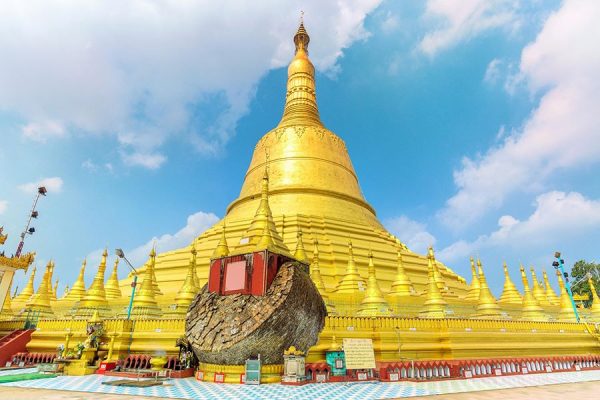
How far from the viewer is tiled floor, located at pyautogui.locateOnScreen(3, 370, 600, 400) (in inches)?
288

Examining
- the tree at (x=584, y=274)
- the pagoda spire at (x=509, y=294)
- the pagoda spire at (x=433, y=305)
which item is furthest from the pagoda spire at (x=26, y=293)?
the tree at (x=584, y=274)

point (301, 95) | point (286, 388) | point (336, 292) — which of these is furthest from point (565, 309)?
point (301, 95)

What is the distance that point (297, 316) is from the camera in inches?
353

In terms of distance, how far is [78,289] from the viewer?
17406 mm

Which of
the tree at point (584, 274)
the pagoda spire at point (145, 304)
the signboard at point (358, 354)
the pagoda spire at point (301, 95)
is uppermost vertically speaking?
the pagoda spire at point (301, 95)

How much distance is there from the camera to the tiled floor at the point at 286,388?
7312 mm

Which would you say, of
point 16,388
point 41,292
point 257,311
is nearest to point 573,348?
point 257,311

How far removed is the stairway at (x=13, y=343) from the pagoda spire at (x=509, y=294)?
68.5 ft

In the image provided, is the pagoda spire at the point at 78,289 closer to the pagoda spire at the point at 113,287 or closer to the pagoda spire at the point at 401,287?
the pagoda spire at the point at 113,287

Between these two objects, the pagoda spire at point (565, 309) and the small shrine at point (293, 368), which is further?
the pagoda spire at point (565, 309)

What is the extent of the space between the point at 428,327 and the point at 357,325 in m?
2.60

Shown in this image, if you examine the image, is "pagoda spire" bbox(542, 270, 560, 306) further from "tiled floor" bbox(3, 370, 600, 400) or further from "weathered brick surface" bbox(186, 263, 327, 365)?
"weathered brick surface" bbox(186, 263, 327, 365)

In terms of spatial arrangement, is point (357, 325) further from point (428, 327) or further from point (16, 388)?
point (16, 388)

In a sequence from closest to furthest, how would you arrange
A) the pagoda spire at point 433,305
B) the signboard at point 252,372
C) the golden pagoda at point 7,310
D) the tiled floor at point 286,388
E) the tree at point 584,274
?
the tiled floor at point 286,388, the signboard at point 252,372, the pagoda spire at point 433,305, the golden pagoda at point 7,310, the tree at point 584,274
